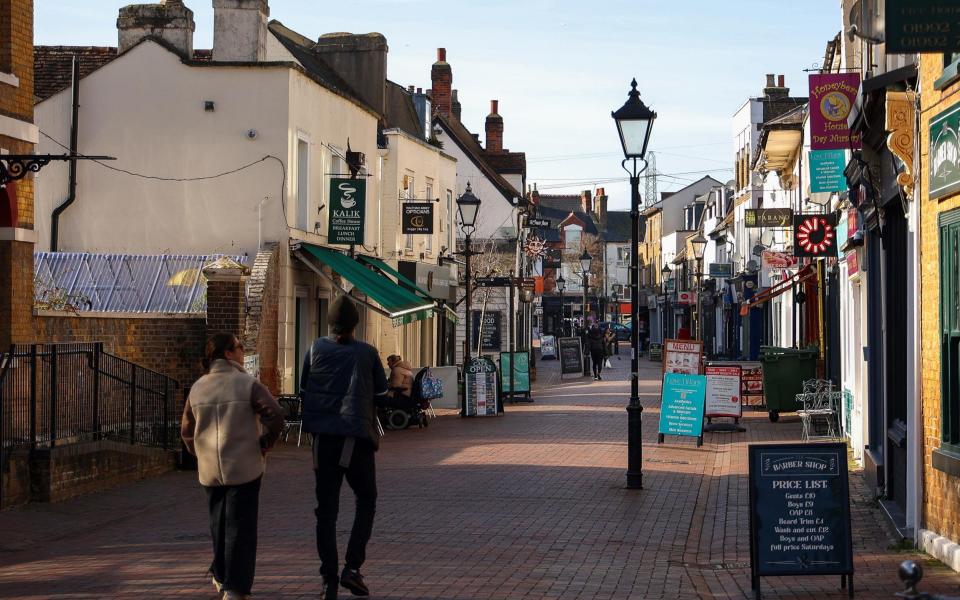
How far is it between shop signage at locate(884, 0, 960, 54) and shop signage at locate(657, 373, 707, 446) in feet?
44.9

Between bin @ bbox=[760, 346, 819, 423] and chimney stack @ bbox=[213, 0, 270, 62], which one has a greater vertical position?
chimney stack @ bbox=[213, 0, 270, 62]

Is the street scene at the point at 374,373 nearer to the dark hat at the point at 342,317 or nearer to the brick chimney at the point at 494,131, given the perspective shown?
the dark hat at the point at 342,317

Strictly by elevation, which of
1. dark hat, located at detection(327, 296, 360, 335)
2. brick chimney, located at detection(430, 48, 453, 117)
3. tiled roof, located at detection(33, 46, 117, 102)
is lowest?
dark hat, located at detection(327, 296, 360, 335)

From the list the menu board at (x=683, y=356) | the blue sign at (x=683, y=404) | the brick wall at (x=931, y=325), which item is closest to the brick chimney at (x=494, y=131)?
the menu board at (x=683, y=356)

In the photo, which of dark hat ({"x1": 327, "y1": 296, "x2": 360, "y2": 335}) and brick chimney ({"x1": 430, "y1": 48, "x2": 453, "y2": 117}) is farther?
brick chimney ({"x1": 430, "y1": 48, "x2": 453, "y2": 117})

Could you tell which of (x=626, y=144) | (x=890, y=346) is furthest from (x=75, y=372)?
(x=890, y=346)

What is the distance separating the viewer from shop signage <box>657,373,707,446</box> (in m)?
21.0

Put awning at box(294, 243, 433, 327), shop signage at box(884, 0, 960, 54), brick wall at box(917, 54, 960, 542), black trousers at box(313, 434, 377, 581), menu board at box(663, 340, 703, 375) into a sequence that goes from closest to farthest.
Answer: shop signage at box(884, 0, 960, 54), black trousers at box(313, 434, 377, 581), brick wall at box(917, 54, 960, 542), awning at box(294, 243, 433, 327), menu board at box(663, 340, 703, 375)

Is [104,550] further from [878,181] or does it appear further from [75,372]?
[878,181]

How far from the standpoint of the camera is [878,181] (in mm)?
13727

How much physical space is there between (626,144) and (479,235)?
1473 inches

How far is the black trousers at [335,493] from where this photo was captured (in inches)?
340

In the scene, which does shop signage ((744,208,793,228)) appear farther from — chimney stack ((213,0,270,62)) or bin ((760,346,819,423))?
chimney stack ((213,0,270,62))

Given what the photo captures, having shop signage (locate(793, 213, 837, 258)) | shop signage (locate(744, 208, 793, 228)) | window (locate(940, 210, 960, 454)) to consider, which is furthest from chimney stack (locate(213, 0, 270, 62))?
window (locate(940, 210, 960, 454))
